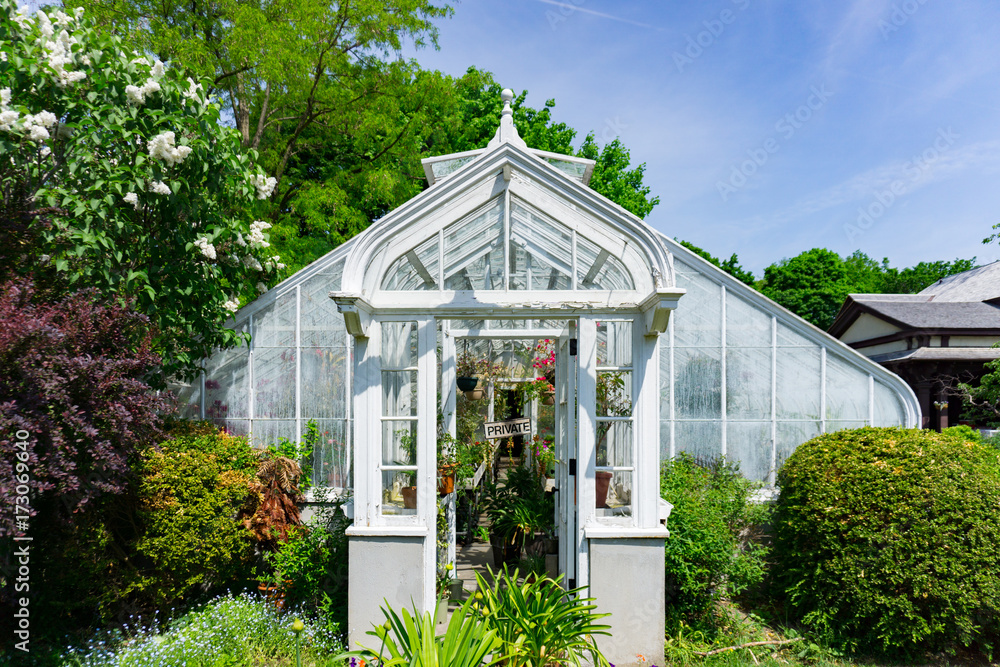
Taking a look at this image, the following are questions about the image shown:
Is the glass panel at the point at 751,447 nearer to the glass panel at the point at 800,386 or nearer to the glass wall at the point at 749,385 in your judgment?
the glass wall at the point at 749,385

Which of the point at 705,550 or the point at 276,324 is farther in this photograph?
the point at 276,324

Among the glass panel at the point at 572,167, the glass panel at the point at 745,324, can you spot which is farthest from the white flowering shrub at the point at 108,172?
the glass panel at the point at 745,324

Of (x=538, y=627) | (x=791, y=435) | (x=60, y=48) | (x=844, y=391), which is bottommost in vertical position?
(x=538, y=627)

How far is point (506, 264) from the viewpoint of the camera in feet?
13.8

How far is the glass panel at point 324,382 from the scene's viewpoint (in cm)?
596

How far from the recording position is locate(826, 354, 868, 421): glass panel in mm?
5969

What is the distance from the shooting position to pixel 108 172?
4391 mm

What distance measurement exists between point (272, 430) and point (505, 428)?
2543 mm

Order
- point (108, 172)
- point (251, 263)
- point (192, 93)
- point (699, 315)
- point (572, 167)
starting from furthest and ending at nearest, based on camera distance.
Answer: point (699, 315)
point (572, 167)
point (251, 263)
point (192, 93)
point (108, 172)

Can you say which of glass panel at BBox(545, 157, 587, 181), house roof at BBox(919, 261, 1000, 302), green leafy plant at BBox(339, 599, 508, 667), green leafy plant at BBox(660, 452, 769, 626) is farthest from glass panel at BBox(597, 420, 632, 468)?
house roof at BBox(919, 261, 1000, 302)

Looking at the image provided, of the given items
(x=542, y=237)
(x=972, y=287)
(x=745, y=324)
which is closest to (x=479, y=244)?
(x=542, y=237)

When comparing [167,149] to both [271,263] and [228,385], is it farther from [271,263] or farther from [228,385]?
[228,385]

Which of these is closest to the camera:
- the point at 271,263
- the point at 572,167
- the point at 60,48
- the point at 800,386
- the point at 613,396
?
the point at 60,48

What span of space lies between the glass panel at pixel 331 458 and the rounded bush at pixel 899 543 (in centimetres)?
440
